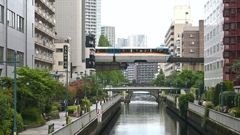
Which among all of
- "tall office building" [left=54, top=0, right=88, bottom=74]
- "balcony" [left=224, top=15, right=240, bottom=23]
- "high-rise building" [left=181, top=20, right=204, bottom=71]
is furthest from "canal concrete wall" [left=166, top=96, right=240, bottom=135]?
"high-rise building" [left=181, top=20, right=204, bottom=71]

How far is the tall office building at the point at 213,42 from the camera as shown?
77.4m

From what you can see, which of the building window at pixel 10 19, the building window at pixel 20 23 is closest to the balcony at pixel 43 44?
the building window at pixel 20 23

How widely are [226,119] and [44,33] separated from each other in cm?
4139

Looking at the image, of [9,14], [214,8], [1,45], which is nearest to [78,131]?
[1,45]

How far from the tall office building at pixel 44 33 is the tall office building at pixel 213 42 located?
31512mm

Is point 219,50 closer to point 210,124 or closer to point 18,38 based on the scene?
point 210,124

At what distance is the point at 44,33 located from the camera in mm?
71000

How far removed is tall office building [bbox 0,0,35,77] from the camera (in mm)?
44062

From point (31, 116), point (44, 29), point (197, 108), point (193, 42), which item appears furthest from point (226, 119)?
point (193, 42)

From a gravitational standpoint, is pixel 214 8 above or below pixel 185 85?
above

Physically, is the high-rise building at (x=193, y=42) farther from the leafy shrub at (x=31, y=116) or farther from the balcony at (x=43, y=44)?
the leafy shrub at (x=31, y=116)

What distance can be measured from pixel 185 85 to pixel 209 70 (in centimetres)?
3265

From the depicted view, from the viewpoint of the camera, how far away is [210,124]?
150ft

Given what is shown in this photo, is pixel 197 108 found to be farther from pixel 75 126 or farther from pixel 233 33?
pixel 75 126
